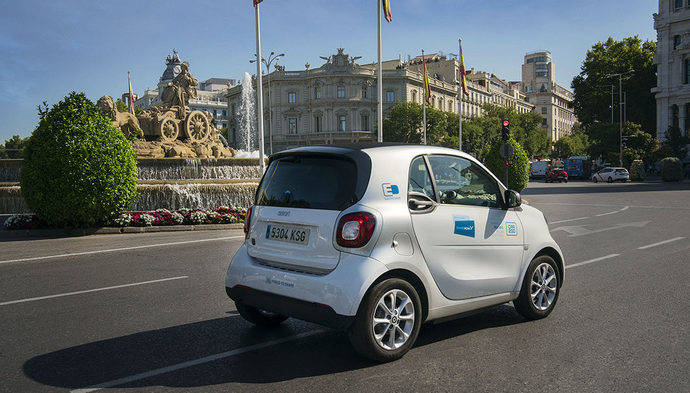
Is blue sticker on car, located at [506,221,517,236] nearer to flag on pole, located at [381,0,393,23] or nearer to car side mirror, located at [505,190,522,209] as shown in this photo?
car side mirror, located at [505,190,522,209]

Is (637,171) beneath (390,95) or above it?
beneath

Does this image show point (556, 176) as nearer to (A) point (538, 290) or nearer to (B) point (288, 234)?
(A) point (538, 290)

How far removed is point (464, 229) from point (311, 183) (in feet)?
4.67

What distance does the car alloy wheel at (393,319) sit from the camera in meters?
4.21

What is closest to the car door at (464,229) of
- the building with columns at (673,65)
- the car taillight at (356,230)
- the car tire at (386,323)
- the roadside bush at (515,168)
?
the car tire at (386,323)

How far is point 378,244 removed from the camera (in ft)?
13.7

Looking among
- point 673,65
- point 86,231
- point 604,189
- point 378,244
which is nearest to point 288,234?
point 378,244

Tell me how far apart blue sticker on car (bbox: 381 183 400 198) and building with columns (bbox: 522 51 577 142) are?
12717cm

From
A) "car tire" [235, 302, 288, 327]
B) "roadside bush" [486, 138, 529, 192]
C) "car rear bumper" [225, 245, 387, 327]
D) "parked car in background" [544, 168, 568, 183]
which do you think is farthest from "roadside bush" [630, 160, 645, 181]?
"car rear bumper" [225, 245, 387, 327]

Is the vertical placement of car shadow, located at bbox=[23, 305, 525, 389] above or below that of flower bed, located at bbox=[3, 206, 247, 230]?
below

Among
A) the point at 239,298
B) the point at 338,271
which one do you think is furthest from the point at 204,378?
the point at 338,271

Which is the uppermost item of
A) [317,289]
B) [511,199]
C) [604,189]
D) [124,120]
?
[124,120]

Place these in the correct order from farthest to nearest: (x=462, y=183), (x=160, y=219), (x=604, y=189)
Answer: (x=604, y=189) < (x=160, y=219) < (x=462, y=183)

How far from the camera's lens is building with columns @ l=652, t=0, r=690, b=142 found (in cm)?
5916
